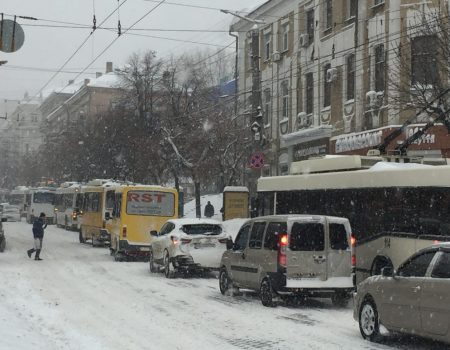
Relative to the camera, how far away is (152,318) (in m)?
12.0

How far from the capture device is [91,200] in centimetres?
3428

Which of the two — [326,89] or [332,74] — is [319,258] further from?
[326,89]

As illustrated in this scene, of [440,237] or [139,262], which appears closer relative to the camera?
[440,237]

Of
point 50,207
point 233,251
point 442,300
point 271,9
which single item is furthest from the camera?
point 50,207

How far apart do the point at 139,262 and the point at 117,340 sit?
48.5 ft

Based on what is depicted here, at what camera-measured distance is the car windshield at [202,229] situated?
18.9 meters

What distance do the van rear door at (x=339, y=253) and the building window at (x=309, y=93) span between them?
70.2 ft

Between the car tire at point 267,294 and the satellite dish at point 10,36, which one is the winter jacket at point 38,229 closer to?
Result: the satellite dish at point 10,36

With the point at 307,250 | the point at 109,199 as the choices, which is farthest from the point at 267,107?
the point at 307,250

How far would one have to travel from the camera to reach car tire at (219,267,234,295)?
15.4 metres

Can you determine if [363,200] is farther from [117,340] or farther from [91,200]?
[91,200]

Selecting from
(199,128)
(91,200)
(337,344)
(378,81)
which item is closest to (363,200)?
(337,344)

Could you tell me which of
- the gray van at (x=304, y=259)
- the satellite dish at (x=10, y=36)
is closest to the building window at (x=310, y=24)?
the satellite dish at (x=10, y=36)

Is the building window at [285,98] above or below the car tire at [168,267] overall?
above
